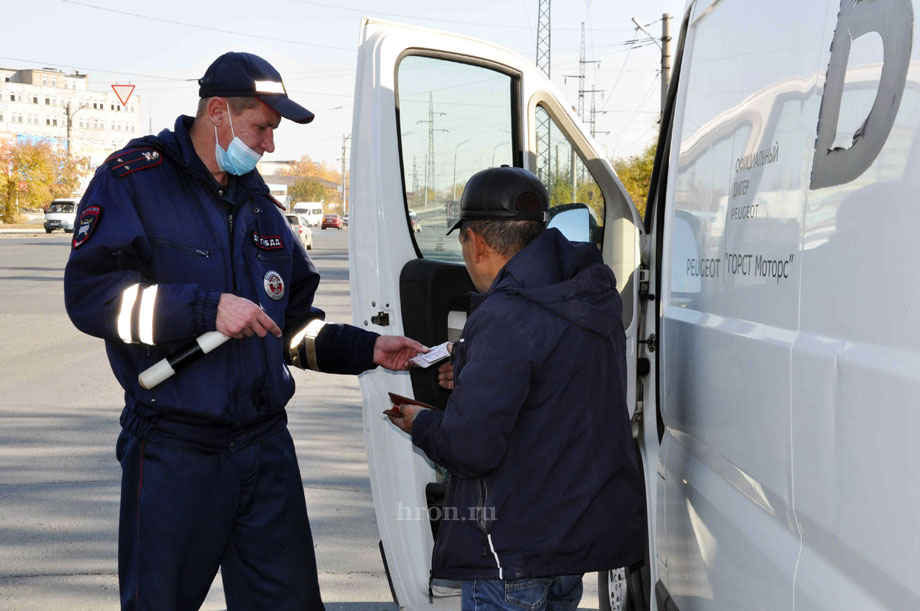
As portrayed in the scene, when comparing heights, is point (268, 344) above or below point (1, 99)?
below

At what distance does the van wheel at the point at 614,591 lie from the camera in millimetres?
3754

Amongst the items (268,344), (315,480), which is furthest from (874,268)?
(315,480)

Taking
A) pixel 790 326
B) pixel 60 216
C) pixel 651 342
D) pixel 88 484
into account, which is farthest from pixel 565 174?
pixel 60 216

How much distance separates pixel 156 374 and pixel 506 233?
1.00 metres

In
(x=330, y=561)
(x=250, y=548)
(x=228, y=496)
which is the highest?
(x=228, y=496)

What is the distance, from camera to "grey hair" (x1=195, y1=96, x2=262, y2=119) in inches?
120

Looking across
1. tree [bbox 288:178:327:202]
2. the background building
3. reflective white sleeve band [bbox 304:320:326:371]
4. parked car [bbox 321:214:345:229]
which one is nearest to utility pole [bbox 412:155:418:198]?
reflective white sleeve band [bbox 304:320:326:371]

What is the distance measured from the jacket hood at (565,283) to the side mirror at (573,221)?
1.30 m

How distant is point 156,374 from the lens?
2.73 m

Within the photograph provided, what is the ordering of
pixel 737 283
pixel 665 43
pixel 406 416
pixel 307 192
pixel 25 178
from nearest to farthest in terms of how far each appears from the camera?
pixel 737 283, pixel 406 416, pixel 665 43, pixel 25 178, pixel 307 192

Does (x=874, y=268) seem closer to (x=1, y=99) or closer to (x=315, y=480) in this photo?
(x=315, y=480)

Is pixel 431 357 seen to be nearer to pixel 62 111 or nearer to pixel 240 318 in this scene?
pixel 240 318

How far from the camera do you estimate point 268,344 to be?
3.01 meters

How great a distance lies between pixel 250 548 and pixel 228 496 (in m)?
0.22
